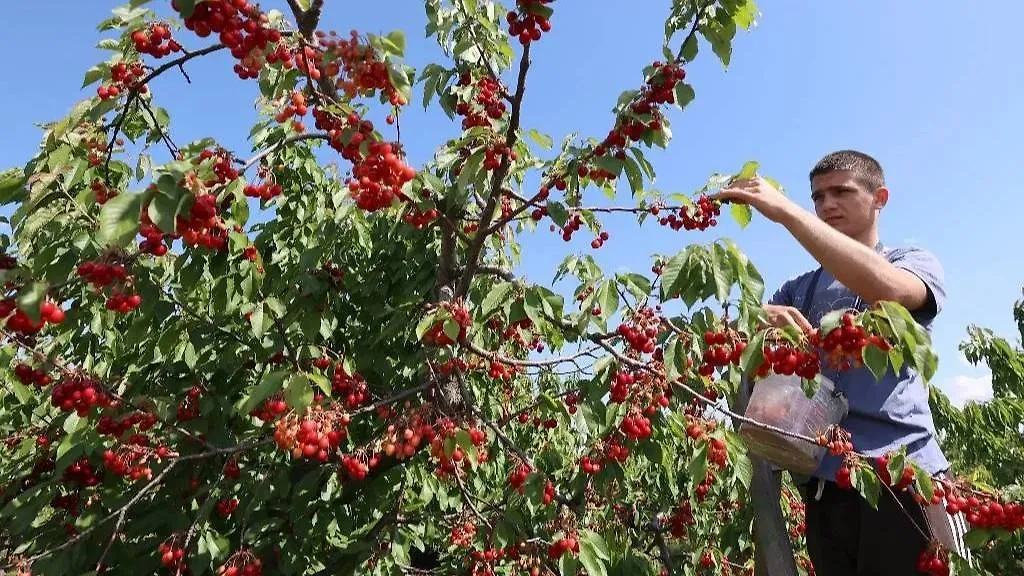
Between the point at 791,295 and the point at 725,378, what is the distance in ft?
1.73

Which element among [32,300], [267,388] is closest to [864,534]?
[267,388]

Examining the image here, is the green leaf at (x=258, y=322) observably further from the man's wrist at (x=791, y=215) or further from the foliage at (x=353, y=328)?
the man's wrist at (x=791, y=215)

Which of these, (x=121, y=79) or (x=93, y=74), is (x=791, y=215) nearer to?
(x=121, y=79)

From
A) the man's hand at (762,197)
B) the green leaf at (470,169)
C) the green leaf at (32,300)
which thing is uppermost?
the green leaf at (470,169)

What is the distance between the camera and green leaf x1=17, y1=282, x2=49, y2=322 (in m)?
1.44

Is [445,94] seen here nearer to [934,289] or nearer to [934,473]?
[934,289]

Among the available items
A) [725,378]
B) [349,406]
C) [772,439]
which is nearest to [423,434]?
[349,406]

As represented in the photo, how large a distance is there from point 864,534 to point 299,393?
205 cm

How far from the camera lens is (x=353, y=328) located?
402 centimetres

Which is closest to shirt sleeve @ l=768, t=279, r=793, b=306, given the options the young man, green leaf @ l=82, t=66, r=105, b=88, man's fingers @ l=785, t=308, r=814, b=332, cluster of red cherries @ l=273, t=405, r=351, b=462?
the young man

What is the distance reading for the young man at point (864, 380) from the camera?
1908 millimetres

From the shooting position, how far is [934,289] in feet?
6.98

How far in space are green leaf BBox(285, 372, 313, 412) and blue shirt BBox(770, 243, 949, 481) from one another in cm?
187

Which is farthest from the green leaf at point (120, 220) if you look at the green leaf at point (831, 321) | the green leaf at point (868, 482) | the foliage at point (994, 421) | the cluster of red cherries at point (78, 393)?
the foliage at point (994, 421)
